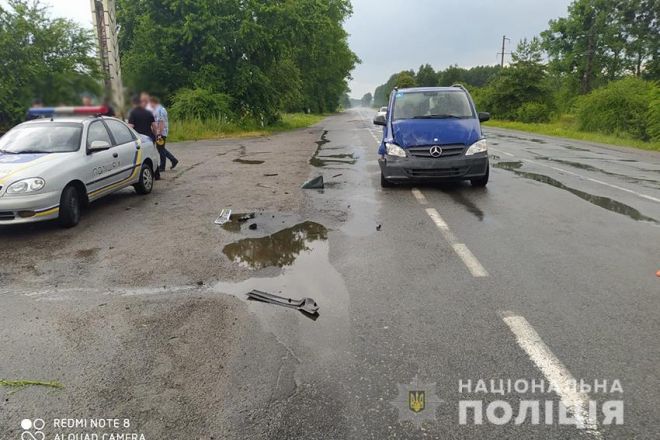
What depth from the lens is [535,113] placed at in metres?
42.6

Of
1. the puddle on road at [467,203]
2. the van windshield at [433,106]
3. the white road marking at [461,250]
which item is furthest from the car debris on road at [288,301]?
the van windshield at [433,106]

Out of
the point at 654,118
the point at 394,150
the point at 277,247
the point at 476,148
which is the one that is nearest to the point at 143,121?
the point at 394,150

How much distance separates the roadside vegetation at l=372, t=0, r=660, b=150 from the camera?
1096 inches

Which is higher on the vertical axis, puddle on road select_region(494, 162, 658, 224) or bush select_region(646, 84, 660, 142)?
bush select_region(646, 84, 660, 142)

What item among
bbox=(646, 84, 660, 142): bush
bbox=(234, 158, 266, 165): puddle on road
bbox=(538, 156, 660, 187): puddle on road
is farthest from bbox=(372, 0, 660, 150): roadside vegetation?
bbox=(234, 158, 266, 165): puddle on road

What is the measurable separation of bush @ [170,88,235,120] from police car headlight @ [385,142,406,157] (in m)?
19.4

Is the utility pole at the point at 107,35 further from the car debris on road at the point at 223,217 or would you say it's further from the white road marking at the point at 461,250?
the white road marking at the point at 461,250

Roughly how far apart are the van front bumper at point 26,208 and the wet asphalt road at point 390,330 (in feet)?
7.74

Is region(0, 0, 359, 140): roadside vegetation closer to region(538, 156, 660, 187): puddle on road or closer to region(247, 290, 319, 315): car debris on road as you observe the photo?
region(538, 156, 660, 187): puddle on road

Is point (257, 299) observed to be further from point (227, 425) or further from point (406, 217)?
point (406, 217)

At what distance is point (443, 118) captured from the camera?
9.40 meters

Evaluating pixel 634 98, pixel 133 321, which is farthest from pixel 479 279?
pixel 634 98

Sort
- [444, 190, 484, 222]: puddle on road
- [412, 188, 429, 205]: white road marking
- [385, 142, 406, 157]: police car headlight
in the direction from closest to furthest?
1. [444, 190, 484, 222]: puddle on road
2. [412, 188, 429, 205]: white road marking
3. [385, 142, 406, 157]: police car headlight

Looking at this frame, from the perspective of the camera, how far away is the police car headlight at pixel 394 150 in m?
8.74
